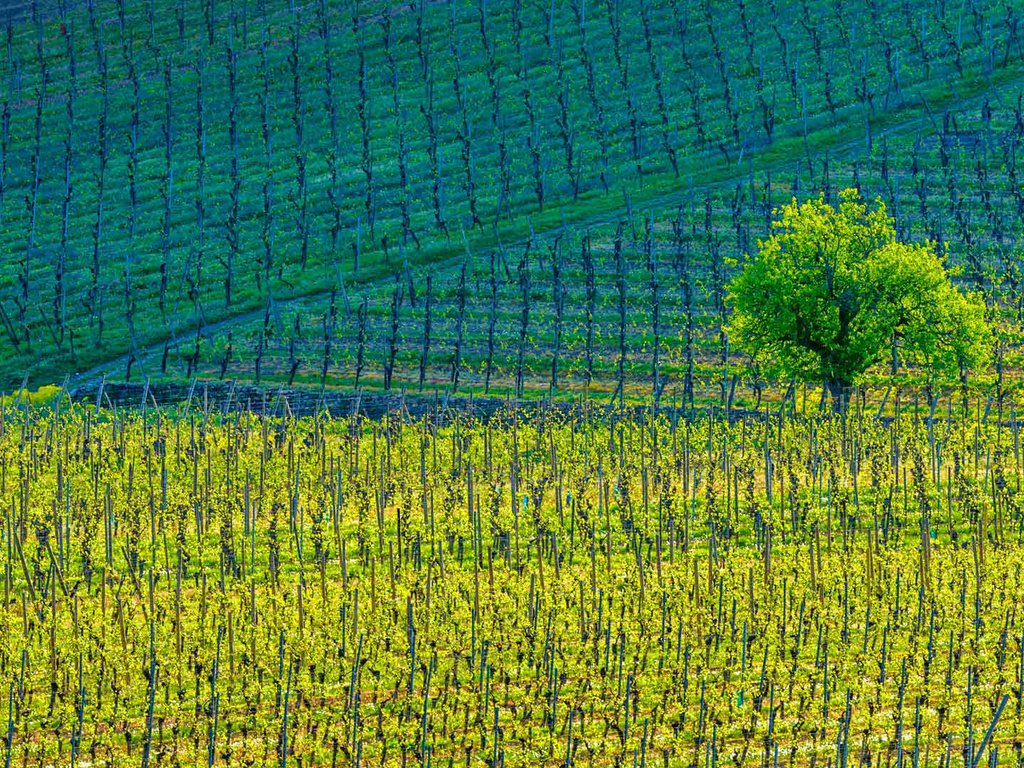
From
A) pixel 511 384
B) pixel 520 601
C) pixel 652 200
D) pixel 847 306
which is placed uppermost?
pixel 652 200

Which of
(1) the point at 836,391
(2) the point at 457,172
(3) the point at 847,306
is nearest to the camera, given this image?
(3) the point at 847,306

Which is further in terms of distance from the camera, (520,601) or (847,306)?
(847,306)

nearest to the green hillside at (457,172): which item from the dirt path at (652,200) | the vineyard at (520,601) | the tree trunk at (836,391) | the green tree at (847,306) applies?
the dirt path at (652,200)

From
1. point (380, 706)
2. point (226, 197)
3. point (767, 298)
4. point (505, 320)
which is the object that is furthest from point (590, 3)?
point (380, 706)

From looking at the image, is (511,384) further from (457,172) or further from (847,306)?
(457,172)

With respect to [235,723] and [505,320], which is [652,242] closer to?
[505,320]

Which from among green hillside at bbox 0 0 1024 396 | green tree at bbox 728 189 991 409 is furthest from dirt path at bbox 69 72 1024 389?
green tree at bbox 728 189 991 409

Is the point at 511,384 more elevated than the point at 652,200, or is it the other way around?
the point at 652,200

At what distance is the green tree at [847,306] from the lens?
185 feet

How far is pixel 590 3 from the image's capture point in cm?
10450

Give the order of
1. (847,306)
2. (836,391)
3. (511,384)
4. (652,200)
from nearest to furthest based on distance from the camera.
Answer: (847,306) < (836,391) < (511,384) < (652,200)

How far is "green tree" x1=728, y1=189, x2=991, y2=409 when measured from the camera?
5628 centimetres

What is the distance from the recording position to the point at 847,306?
56.2 meters

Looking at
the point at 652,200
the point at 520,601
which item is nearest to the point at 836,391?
the point at 520,601
